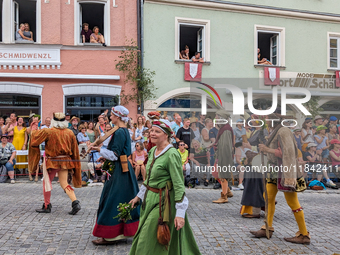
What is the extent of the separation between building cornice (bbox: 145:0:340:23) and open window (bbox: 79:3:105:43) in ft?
6.85

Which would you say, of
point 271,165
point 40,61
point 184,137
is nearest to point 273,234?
point 271,165

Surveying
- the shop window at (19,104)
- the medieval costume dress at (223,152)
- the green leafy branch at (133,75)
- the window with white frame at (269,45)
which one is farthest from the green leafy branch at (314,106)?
the shop window at (19,104)

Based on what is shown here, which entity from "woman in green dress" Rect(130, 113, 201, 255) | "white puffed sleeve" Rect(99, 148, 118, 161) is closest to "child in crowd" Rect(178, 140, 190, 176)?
"white puffed sleeve" Rect(99, 148, 118, 161)

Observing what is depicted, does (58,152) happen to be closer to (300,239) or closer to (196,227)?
(196,227)

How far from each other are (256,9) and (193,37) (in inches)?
125

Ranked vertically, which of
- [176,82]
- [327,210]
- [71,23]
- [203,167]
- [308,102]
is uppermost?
[71,23]

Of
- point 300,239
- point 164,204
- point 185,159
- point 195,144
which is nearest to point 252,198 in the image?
point 300,239

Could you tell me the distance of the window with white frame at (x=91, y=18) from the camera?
51.3 ft

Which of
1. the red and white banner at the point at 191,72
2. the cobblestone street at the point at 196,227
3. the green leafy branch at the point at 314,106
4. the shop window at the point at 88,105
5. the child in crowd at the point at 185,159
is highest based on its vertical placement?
the red and white banner at the point at 191,72

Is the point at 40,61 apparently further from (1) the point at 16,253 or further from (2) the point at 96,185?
(1) the point at 16,253

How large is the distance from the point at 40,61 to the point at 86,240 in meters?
11.0

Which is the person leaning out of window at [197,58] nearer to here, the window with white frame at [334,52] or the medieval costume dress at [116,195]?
the window with white frame at [334,52]

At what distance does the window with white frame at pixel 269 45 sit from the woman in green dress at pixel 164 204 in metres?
14.4

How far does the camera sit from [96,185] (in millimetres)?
11203
